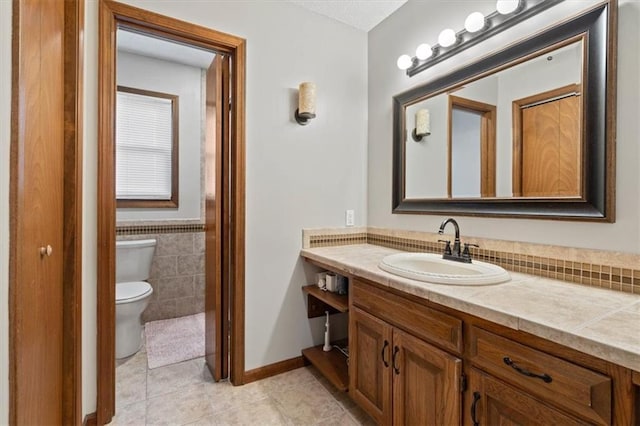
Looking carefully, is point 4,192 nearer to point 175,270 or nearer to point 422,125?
point 422,125

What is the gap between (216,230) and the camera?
1999 mm

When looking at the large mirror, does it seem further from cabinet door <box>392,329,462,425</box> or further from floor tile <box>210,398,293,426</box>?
floor tile <box>210,398,293,426</box>

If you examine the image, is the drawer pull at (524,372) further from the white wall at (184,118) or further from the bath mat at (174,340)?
the white wall at (184,118)

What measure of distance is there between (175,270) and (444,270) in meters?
2.60

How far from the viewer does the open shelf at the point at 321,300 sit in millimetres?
1810

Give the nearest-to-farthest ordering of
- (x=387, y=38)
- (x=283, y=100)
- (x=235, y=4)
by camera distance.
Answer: (x=235, y=4) < (x=283, y=100) < (x=387, y=38)

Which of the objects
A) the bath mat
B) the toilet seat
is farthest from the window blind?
the bath mat

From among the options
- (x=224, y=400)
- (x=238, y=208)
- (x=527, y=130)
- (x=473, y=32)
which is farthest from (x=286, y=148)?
(x=224, y=400)

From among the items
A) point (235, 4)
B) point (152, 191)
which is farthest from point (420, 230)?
point (152, 191)

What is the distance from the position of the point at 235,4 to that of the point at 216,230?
1395mm

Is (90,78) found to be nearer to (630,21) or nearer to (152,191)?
(152,191)

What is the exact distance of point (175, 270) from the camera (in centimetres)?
312

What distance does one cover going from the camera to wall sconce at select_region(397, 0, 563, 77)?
1.42 meters

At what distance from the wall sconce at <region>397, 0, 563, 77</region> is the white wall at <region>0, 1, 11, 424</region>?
1.80 meters
